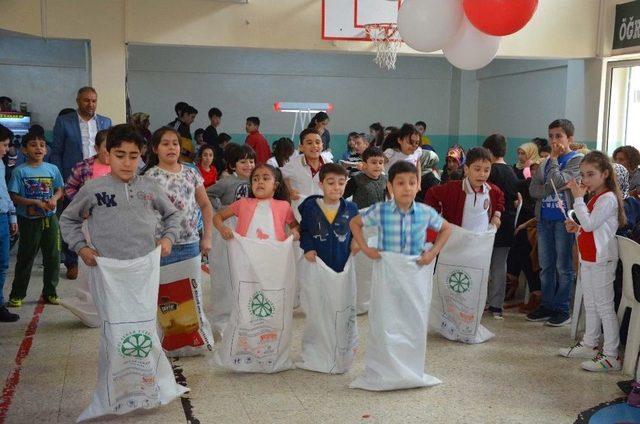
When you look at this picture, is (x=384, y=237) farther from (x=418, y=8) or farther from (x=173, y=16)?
(x=173, y=16)

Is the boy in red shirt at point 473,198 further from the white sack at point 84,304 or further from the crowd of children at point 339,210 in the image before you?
the white sack at point 84,304

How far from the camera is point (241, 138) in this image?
1368cm

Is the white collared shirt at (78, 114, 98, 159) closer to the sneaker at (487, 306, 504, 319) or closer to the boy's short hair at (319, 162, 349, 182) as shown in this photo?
the boy's short hair at (319, 162, 349, 182)

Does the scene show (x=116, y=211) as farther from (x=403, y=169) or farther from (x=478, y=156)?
(x=478, y=156)

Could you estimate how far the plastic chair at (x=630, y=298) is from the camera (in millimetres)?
3930

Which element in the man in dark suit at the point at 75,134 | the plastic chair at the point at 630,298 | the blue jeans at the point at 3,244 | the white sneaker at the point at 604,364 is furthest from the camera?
the man in dark suit at the point at 75,134

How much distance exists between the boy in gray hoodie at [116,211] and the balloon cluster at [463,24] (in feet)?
9.59

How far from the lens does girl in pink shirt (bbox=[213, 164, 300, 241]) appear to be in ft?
13.0

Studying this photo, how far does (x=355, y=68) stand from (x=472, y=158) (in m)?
9.92

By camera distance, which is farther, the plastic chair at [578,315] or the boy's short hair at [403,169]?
the plastic chair at [578,315]

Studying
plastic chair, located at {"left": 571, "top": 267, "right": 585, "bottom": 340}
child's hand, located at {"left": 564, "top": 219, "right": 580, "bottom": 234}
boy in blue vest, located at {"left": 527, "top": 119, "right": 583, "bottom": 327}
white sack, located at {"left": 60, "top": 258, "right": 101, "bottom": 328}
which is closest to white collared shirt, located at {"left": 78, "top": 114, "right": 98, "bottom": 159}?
white sack, located at {"left": 60, "top": 258, "right": 101, "bottom": 328}

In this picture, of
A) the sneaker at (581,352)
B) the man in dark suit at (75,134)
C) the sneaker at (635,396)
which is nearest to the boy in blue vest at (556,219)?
the sneaker at (581,352)

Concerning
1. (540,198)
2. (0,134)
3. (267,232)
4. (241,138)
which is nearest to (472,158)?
(540,198)

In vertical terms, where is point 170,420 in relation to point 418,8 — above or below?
below
